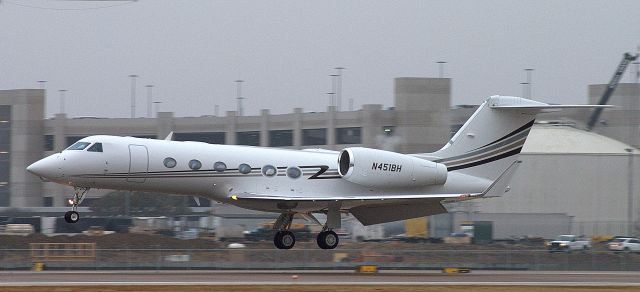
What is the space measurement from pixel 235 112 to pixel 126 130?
920cm

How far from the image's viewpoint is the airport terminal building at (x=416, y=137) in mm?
72500

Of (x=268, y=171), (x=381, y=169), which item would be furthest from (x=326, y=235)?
(x=268, y=171)

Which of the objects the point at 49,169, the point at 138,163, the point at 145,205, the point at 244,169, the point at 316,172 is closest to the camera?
the point at 49,169

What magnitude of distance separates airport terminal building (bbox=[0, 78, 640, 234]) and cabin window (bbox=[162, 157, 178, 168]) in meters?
29.9

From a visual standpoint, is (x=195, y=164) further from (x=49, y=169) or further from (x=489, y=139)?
(x=489, y=139)

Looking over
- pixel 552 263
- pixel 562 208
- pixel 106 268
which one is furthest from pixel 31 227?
pixel 562 208

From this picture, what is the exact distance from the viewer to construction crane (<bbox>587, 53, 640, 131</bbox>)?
86.8m

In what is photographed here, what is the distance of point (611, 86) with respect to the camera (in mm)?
89500

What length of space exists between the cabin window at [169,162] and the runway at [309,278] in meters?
3.56

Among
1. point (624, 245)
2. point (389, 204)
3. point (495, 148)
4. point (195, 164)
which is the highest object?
point (495, 148)

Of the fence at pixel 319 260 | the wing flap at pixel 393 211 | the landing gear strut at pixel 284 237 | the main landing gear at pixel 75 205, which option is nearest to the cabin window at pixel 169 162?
the main landing gear at pixel 75 205

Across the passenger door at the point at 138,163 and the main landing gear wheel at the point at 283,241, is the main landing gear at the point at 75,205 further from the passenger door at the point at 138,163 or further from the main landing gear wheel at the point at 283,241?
the main landing gear wheel at the point at 283,241

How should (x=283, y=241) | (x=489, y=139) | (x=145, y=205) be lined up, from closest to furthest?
(x=283, y=241) < (x=489, y=139) < (x=145, y=205)

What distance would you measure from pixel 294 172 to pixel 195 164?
3.50 metres
